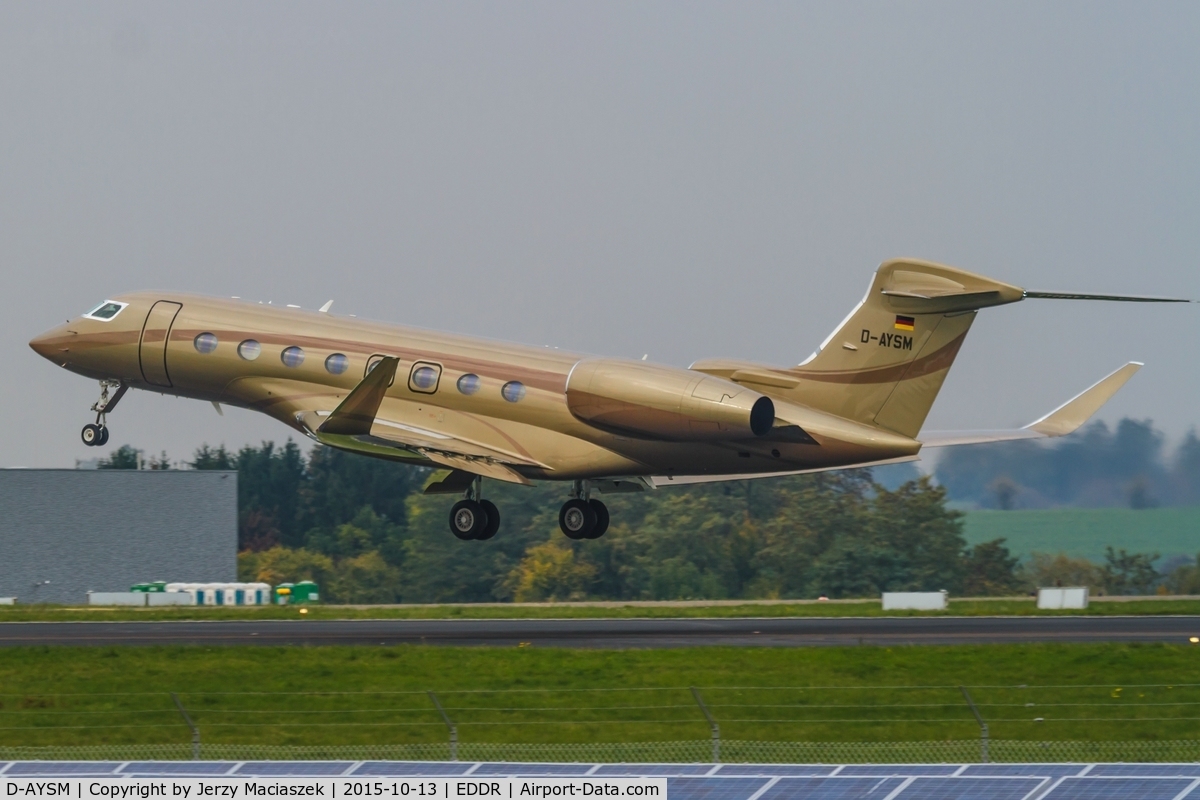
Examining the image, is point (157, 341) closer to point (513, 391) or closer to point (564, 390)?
point (513, 391)

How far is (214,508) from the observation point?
219ft

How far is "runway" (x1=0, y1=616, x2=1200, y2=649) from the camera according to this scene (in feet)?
114

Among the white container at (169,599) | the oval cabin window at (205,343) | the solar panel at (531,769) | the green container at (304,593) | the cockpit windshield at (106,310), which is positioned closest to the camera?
the solar panel at (531,769)

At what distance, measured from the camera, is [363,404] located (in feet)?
111

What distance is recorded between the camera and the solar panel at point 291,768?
1944 centimetres

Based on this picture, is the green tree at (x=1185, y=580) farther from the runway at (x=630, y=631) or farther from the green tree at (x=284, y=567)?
the green tree at (x=284, y=567)

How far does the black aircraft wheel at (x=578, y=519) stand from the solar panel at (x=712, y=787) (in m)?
17.2

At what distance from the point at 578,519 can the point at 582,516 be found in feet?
0.35

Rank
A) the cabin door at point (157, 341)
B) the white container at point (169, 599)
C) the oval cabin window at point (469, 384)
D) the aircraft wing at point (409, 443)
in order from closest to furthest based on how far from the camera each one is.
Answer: the aircraft wing at point (409, 443) < the oval cabin window at point (469, 384) < the cabin door at point (157, 341) < the white container at point (169, 599)

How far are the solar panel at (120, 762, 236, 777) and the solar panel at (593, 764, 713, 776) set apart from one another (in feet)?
15.0

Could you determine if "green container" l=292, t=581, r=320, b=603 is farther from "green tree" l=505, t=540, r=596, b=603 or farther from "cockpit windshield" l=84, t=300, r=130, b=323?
"green tree" l=505, t=540, r=596, b=603

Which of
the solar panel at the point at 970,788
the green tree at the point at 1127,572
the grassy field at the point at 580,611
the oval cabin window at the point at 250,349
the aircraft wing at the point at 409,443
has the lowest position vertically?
the green tree at the point at 1127,572

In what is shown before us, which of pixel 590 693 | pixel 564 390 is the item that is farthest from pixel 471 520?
pixel 590 693

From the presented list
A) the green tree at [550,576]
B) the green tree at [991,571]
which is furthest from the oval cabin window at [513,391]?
the green tree at [550,576]
